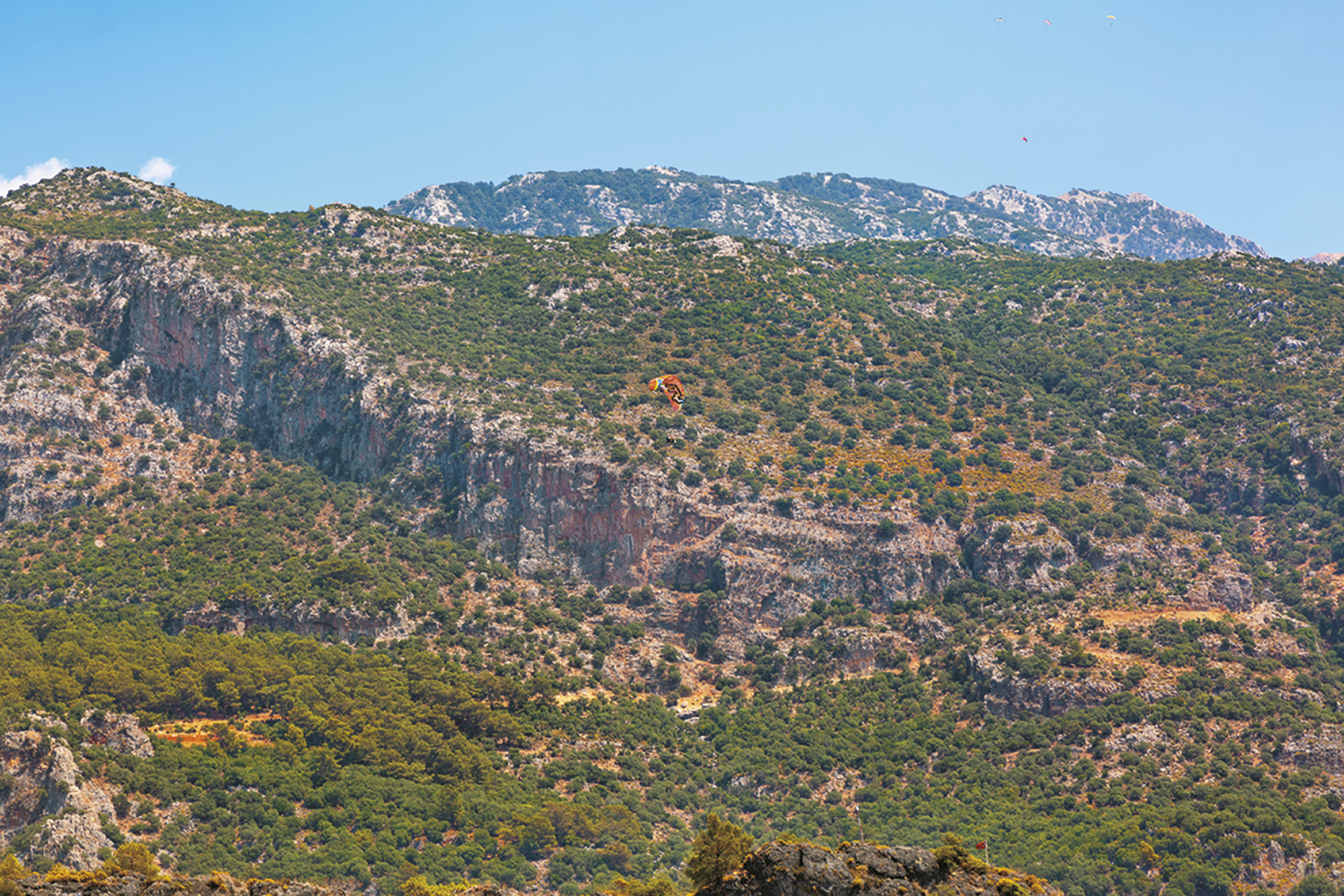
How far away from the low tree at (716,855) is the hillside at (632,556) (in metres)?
26.5

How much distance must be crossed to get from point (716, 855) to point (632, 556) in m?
62.7

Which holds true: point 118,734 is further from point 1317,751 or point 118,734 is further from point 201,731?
point 1317,751

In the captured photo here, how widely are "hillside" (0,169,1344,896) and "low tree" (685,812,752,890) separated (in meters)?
26.5

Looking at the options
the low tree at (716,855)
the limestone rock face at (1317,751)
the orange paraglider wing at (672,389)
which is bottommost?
the low tree at (716,855)

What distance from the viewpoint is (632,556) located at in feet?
353

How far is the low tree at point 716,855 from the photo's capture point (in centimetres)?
4397

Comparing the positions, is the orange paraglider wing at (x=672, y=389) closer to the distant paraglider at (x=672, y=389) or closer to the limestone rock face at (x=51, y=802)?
the distant paraglider at (x=672, y=389)

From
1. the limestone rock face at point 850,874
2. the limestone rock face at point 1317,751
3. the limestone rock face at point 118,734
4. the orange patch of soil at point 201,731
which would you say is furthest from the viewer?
the limestone rock face at point 1317,751

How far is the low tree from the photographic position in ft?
144

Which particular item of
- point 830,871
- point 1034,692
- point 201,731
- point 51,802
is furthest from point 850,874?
point 201,731

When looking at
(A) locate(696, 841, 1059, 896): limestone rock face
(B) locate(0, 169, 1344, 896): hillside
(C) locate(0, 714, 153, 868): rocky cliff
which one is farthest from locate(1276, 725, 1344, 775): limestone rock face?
(C) locate(0, 714, 153, 868): rocky cliff

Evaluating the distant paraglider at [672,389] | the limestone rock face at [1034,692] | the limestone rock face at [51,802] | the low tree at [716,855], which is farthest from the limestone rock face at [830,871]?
the distant paraglider at [672,389]

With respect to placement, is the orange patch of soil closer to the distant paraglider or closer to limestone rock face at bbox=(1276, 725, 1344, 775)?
the distant paraglider

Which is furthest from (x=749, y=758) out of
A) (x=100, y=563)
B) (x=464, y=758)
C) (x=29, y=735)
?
(x=100, y=563)
